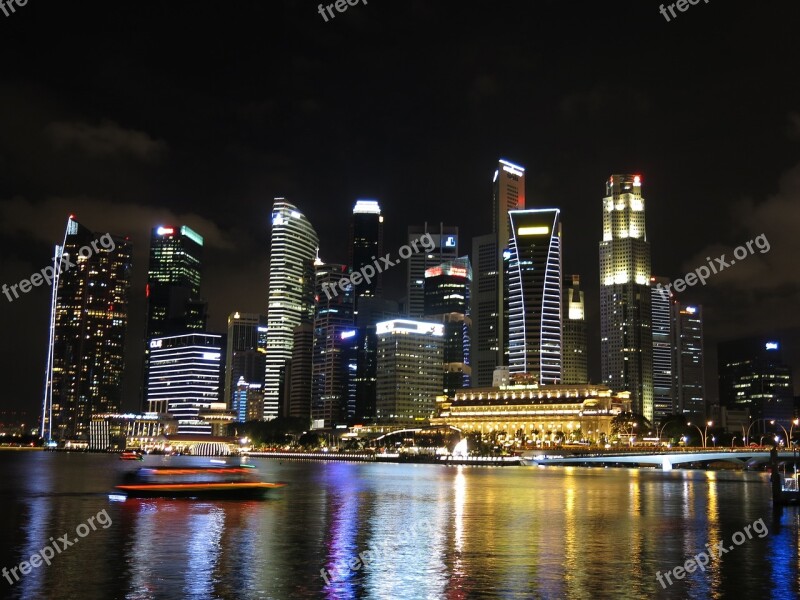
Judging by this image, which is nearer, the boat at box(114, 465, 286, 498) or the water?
the water

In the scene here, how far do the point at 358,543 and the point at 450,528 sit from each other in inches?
433

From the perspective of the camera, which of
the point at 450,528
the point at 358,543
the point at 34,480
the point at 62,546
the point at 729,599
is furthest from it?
the point at 34,480

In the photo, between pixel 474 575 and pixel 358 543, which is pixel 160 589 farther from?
pixel 358 543

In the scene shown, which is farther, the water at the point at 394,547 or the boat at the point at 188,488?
the boat at the point at 188,488

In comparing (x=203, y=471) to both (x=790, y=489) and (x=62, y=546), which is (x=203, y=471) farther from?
(x=790, y=489)

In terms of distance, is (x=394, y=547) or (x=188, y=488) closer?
(x=394, y=547)

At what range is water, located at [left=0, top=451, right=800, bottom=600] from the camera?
38.3 meters

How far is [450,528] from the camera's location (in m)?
62.4

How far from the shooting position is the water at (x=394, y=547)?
1510 inches

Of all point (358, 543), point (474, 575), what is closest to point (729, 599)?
point (474, 575)

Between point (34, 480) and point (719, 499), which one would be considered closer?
point (719, 499)

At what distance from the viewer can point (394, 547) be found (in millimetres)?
51656

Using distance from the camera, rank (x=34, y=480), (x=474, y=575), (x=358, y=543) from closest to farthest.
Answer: (x=474, y=575)
(x=358, y=543)
(x=34, y=480)

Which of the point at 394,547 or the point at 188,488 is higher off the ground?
the point at 188,488
